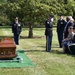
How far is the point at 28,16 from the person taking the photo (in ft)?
82.2

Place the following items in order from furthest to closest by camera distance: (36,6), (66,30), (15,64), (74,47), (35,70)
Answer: (36,6) → (66,30) → (74,47) → (15,64) → (35,70)

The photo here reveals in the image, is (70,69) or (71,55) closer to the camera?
(70,69)

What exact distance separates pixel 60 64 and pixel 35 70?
1436mm

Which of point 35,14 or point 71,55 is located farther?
point 35,14

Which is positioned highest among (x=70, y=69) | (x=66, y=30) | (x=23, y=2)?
(x=23, y=2)

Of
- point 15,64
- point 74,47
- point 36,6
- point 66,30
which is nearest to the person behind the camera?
point 15,64

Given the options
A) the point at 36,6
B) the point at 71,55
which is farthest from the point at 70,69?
the point at 36,6

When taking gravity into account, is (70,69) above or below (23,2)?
below

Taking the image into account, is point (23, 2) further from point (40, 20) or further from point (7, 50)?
point (7, 50)

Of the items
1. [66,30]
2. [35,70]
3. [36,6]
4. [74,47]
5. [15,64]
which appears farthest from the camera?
[36,6]

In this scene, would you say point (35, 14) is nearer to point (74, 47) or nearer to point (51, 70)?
point (74, 47)

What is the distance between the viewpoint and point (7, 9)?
2498cm

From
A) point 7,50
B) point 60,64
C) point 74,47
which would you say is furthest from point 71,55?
point 7,50

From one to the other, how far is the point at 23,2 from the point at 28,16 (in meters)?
1.20
